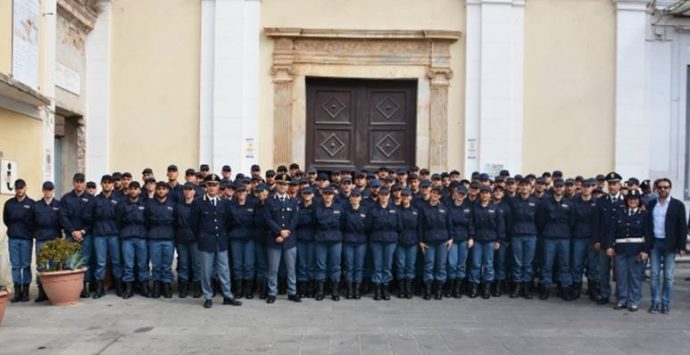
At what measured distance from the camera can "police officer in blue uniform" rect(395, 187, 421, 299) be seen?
10625 mm

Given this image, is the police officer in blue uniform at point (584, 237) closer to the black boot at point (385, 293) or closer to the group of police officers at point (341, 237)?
the group of police officers at point (341, 237)

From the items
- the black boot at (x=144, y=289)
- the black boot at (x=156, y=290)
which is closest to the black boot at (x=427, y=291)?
the black boot at (x=156, y=290)

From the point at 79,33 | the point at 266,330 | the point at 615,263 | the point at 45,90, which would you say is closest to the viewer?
the point at 266,330

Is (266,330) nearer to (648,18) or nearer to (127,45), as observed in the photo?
(127,45)

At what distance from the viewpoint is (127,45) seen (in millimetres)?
14844

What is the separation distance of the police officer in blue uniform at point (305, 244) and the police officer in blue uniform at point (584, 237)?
410 cm

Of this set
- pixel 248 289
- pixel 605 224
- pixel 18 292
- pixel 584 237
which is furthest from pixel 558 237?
pixel 18 292

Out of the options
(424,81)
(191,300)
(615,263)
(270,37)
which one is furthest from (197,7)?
(615,263)

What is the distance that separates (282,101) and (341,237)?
17.0 ft

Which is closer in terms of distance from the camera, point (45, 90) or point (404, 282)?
point (404, 282)

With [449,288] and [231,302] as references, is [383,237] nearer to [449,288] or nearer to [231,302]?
[449,288]

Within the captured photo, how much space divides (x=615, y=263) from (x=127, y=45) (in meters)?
10.6

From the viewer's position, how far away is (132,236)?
A: 10.4 m

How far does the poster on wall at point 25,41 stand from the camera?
35.7 ft
